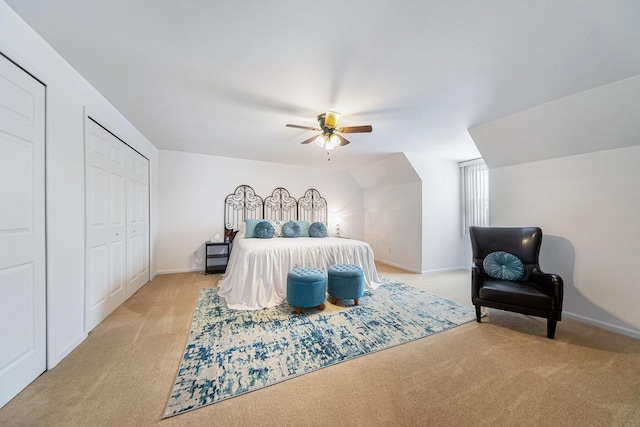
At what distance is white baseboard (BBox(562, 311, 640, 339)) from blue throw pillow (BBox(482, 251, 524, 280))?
0.83m

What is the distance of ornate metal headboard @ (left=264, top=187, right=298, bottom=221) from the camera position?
5.18m

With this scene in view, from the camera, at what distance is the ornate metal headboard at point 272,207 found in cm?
488

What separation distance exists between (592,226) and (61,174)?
553cm

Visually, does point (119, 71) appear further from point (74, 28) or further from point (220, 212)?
point (220, 212)

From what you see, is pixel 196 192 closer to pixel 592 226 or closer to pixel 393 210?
pixel 393 210

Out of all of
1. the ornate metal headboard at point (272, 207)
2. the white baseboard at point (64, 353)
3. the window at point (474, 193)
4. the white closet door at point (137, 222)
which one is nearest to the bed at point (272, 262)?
the ornate metal headboard at point (272, 207)

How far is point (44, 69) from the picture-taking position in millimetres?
1655

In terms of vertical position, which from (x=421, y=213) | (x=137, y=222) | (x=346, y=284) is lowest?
(x=346, y=284)

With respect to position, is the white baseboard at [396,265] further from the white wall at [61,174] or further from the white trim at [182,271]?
the white wall at [61,174]

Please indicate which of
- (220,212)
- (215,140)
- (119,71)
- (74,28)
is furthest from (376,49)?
(220,212)

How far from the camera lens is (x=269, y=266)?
303cm

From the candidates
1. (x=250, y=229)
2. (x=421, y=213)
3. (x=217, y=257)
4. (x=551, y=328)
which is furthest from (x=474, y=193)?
(x=217, y=257)

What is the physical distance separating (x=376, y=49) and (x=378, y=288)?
328 cm

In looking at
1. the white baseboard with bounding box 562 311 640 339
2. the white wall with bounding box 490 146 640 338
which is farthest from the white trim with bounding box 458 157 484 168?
the white baseboard with bounding box 562 311 640 339
